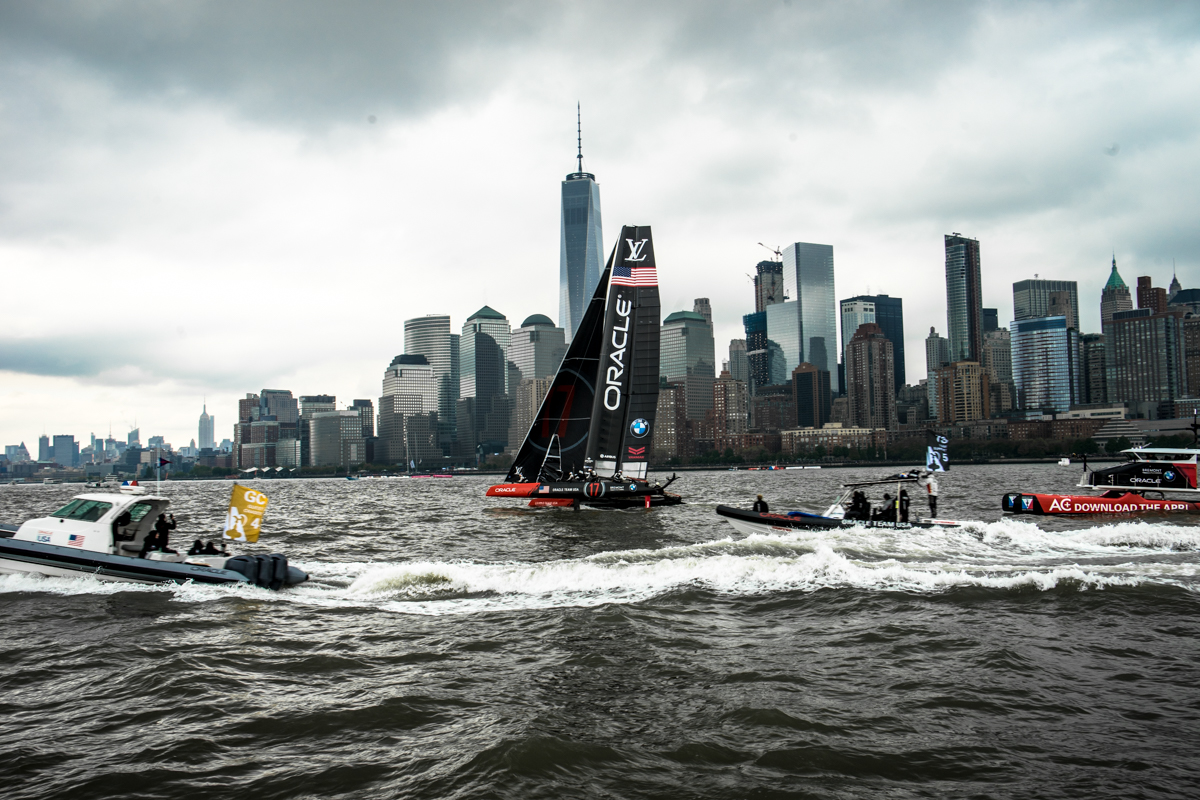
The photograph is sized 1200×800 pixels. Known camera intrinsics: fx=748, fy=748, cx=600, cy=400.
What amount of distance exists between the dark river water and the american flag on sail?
85.7 feet

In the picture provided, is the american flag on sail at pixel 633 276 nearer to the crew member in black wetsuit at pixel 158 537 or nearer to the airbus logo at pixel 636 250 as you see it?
the airbus logo at pixel 636 250

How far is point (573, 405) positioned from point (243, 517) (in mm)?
31282

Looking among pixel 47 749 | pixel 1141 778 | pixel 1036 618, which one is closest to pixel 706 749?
pixel 1141 778

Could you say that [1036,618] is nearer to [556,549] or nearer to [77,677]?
[556,549]

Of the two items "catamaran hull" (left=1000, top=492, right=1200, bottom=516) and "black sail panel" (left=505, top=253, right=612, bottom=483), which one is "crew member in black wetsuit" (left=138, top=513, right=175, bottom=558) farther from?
"catamaran hull" (left=1000, top=492, right=1200, bottom=516)

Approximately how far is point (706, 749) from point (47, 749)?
726cm

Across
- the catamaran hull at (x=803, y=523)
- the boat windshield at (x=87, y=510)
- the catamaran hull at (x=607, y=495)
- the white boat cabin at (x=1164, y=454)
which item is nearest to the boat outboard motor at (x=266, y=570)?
the boat windshield at (x=87, y=510)

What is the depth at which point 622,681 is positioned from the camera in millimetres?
10289

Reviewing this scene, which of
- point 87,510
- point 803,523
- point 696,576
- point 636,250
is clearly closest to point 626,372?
point 636,250

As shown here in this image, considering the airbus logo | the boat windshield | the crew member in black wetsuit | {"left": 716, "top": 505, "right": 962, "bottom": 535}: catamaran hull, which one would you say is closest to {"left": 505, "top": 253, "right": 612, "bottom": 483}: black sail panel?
the airbus logo

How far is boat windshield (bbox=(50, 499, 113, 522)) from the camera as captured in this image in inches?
655

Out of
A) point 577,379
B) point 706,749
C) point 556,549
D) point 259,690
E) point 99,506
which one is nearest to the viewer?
point 706,749

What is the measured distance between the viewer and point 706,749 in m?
8.01

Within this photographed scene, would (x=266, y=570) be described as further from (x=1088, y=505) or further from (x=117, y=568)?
(x=1088, y=505)
